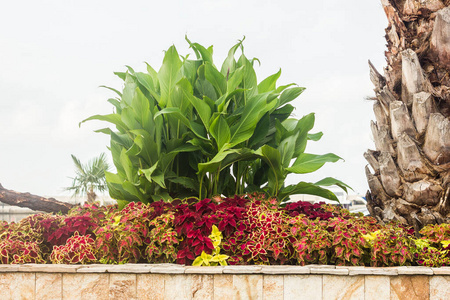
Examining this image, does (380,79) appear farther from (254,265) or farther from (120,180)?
(120,180)

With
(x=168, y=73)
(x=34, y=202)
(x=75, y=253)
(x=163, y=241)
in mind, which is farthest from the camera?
(x=34, y=202)

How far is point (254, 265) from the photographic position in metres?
3.76

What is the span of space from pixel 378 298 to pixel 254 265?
1.02 meters

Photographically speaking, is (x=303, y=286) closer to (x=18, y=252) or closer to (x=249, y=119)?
(x=249, y=119)

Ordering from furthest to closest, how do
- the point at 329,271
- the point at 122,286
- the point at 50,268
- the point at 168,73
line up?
the point at 168,73 < the point at 50,268 < the point at 122,286 < the point at 329,271

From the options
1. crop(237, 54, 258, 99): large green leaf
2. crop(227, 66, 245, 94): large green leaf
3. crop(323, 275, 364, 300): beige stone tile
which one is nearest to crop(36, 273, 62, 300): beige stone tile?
crop(323, 275, 364, 300): beige stone tile

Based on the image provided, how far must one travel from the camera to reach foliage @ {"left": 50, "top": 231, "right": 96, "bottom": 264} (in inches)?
158

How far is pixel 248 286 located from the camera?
355cm

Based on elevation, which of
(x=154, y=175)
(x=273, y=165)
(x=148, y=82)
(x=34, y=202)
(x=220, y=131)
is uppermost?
(x=148, y=82)

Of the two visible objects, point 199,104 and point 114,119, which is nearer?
point 199,104

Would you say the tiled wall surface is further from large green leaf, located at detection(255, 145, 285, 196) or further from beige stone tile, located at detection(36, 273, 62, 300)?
large green leaf, located at detection(255, 145, 285, 196)

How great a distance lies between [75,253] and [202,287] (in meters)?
1.25

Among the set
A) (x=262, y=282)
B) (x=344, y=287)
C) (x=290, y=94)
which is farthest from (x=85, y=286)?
(x=290, y=94)

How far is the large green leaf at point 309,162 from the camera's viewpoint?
183 inches
